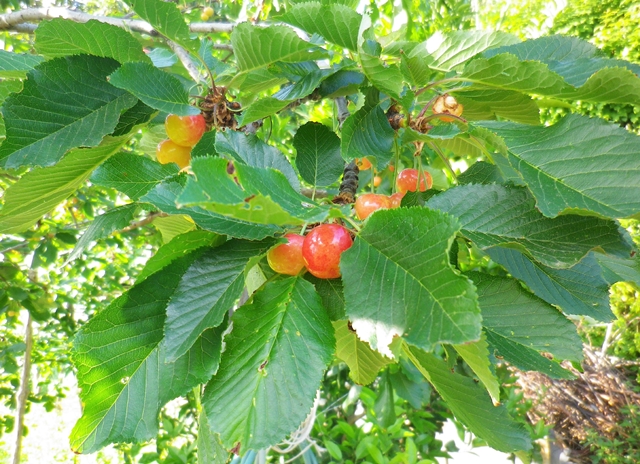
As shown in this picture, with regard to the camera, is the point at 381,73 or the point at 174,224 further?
the point at 174,224

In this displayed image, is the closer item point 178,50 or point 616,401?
point 178,50

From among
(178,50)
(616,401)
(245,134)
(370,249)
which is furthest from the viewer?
(616,401)

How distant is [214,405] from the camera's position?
20.6 inches

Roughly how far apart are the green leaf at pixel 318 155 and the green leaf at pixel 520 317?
0.33 meters

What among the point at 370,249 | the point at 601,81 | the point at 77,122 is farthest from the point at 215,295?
the point at 601,81

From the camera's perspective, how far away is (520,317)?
57 cm

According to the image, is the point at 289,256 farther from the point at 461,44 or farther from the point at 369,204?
the point at 461,44

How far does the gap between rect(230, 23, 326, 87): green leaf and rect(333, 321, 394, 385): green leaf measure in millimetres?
462

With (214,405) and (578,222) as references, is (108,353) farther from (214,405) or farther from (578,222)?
(578,222)

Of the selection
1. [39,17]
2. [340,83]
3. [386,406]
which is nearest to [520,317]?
[340,83]

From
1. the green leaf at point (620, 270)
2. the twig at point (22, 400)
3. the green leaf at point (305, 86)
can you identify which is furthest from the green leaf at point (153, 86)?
the twig at point (22, 400)

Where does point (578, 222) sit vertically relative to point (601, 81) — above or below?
below

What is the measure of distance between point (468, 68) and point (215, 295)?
0.49 metres

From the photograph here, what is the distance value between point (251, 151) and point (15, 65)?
1.52 ft
